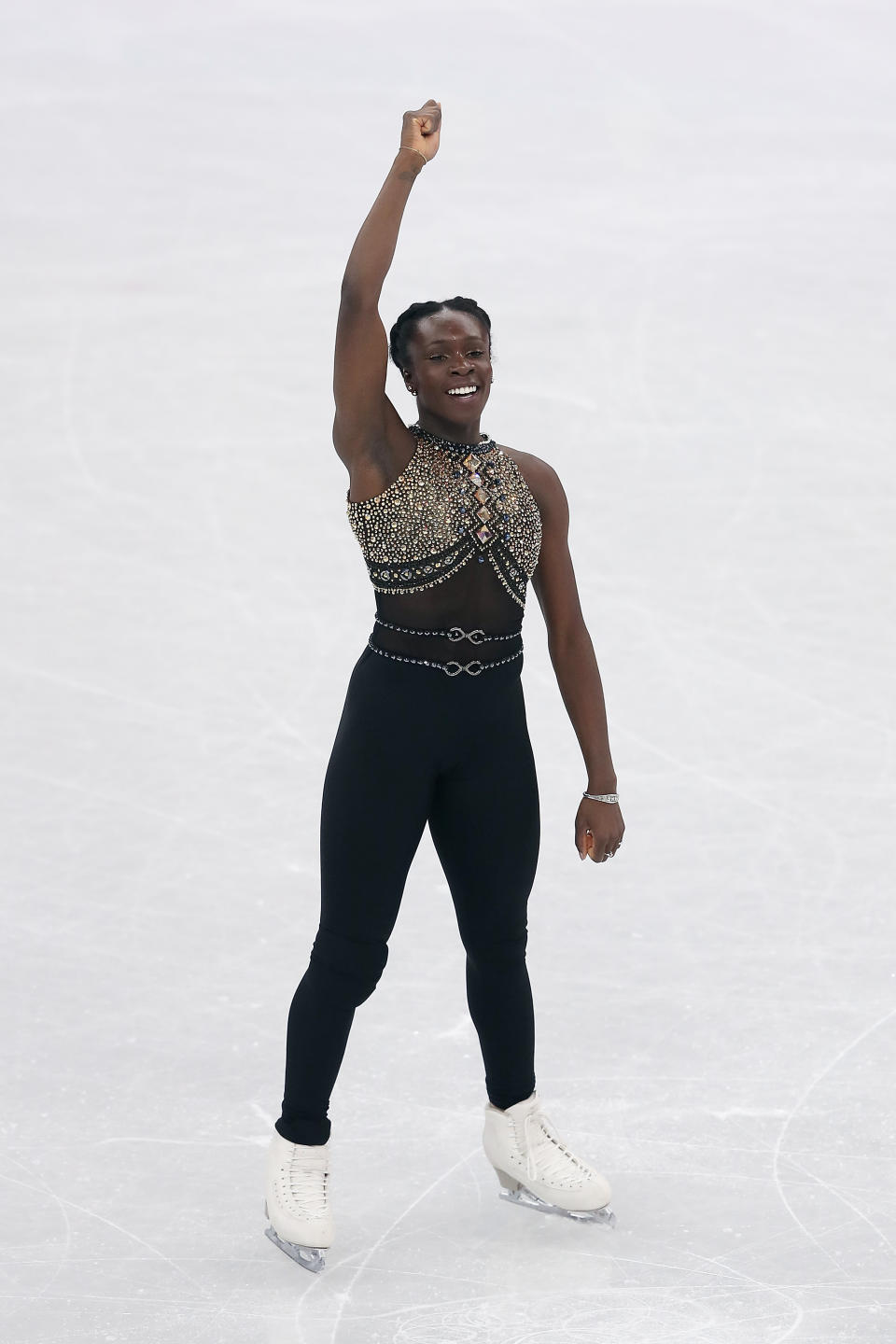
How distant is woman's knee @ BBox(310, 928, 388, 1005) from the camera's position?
131 inches

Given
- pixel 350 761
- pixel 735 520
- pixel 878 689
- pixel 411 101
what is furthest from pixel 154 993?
pixel 411 101

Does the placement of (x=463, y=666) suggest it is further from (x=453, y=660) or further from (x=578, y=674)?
(x=578, y=674)

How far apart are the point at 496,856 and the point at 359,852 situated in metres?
0.25

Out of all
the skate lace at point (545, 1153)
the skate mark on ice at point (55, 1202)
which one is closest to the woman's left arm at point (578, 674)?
the skate lace at point (545, 1153)

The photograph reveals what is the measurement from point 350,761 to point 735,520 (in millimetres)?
3324

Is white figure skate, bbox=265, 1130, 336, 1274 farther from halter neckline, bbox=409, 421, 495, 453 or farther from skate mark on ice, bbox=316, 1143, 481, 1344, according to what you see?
halter neckline, bbox=409, 421, 495, 453

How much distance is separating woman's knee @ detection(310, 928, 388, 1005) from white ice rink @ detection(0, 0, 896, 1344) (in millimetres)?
218

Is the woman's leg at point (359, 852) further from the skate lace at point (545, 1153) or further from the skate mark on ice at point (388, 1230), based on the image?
the skate lace at point (545, 1153)

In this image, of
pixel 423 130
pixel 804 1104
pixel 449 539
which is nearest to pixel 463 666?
pixel 449 539

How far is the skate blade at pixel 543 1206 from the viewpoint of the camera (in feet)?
11.5

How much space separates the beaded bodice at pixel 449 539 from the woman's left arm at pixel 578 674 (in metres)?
0.10

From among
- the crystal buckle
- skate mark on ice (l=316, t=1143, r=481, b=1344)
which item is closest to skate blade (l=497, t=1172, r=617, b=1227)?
skate mark on ice (l=316, t=1143, r=481, b=1344)

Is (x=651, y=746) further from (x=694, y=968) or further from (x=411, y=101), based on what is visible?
(x=411, y=101)

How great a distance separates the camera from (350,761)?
10.8ft
